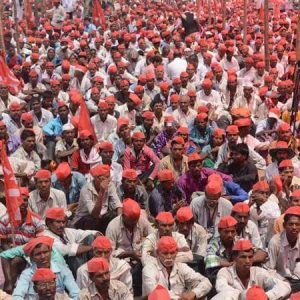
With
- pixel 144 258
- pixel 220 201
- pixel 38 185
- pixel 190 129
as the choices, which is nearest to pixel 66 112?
pixel 190 129

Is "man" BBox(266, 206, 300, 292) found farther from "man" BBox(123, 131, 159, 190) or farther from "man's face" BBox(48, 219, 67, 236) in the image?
"man" BBox(123, 131, 159, 190)

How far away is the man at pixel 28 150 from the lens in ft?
30.1

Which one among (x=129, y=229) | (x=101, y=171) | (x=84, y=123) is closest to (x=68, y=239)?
(x=129, y=229)

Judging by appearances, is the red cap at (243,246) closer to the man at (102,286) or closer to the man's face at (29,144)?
the man at (102,286)

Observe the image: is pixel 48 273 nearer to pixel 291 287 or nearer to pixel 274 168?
pixel 291 287

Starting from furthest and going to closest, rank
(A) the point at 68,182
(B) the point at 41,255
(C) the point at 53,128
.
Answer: (C) the point at 53,128, (A) the point at 68,182, (B) the point at 41,255

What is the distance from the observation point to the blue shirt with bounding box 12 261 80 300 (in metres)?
5.92

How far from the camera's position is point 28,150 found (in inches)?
363

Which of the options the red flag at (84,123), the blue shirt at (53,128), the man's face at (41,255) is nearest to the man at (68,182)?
the red flag at (84,123)

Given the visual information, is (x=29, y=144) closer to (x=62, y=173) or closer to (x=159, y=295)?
(x=62, y=173)

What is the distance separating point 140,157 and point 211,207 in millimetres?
2128

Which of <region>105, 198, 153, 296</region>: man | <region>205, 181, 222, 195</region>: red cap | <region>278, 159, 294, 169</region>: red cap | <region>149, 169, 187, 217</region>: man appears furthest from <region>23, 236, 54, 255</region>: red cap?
<region>278, 159, 294, 169</region>: red cap

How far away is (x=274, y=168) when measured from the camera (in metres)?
8.31

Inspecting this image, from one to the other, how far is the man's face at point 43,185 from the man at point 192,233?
151cm
